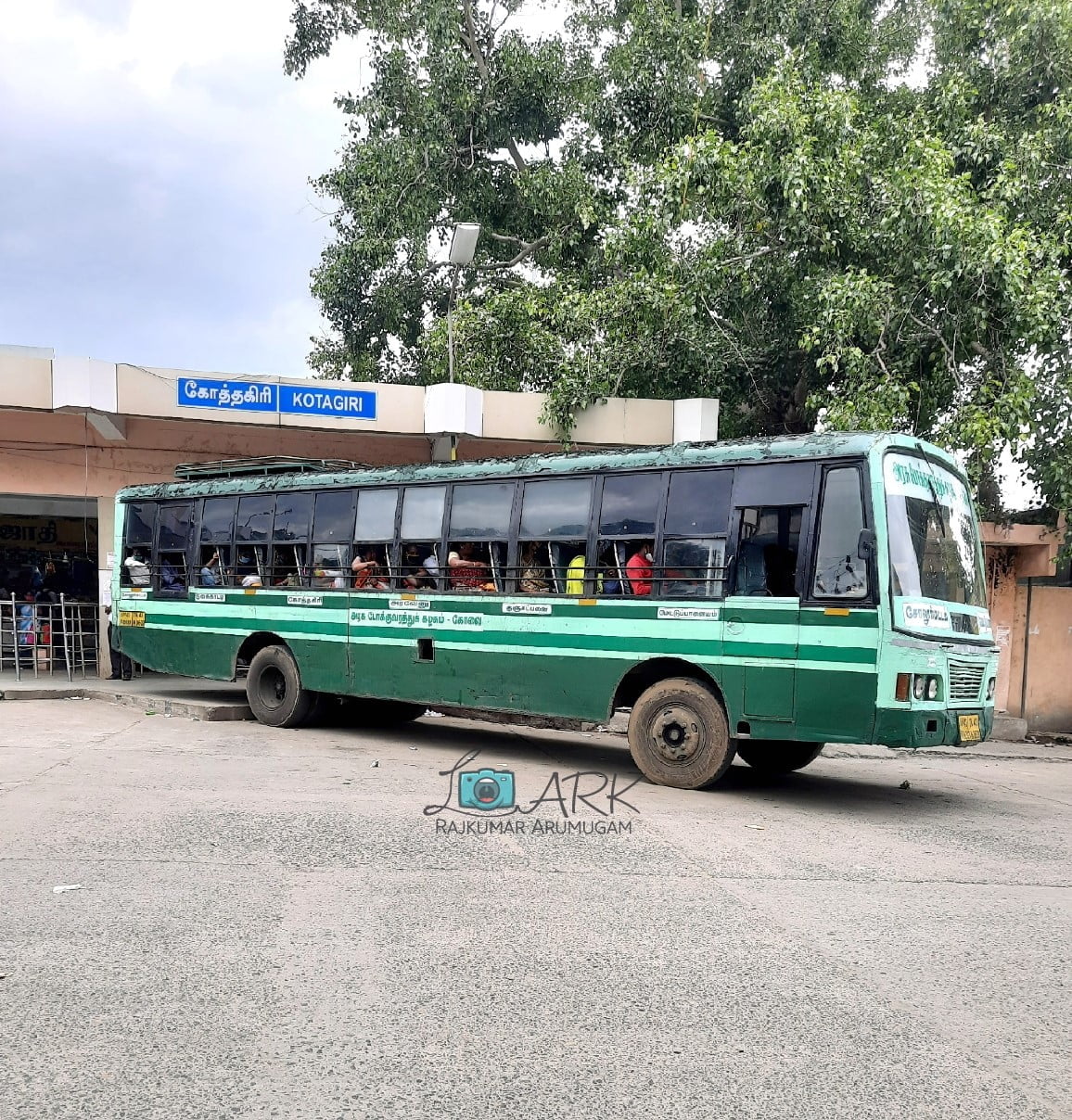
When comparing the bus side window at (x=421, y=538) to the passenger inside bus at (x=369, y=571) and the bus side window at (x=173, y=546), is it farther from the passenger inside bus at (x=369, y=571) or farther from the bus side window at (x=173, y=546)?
the bus side window at (x=173, y=546)

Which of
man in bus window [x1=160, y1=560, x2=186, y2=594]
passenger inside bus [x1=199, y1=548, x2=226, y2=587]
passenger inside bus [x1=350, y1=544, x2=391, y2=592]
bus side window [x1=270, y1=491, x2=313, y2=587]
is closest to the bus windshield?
passenger inside bus [x1=350, y1=544, x2=391, y2=592]

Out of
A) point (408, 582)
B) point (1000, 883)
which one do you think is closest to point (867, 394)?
point (408, 582)

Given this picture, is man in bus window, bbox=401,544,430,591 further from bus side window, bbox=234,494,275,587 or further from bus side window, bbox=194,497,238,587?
bus side window, bbox=194,497,238,587

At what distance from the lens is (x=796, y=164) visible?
46.9 ft

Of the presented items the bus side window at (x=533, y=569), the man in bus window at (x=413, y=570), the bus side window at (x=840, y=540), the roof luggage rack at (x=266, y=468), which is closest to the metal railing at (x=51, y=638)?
the roof luggage rack at (x=266, y=468)

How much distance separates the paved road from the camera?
3.45 m

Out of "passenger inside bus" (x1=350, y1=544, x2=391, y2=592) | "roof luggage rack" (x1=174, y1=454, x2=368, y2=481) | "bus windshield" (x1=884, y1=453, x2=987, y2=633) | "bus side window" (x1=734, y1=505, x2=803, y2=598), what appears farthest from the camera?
"roof luggage rack" (x1=174, y1=454, x2=368, y2=481)

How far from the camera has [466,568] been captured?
10.8m

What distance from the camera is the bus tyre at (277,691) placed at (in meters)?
12.3

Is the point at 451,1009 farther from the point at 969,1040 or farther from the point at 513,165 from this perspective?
the point at 513,165

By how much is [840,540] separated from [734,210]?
29.0 ft

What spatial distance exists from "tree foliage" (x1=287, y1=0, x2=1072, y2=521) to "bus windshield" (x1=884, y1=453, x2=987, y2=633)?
4.18 meters

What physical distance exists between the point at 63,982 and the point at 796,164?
1330 centimetres

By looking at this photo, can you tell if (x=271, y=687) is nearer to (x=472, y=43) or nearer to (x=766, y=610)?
(x=766, y=610)
